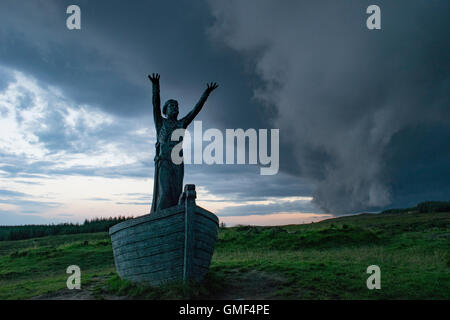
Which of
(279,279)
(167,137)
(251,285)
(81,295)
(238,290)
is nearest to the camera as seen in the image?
(238,290)

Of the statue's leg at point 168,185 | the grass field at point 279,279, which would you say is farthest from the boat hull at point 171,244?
the statue's leg at point 168,185

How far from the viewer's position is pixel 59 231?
58344 mm

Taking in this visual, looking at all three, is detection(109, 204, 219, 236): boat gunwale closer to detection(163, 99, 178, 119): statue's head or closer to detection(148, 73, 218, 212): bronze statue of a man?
detection(148, 73, 218, 212): bronze statue of a man

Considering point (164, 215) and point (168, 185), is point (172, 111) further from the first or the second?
point (164, 215)

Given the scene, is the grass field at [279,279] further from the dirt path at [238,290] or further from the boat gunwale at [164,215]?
the boat gunwale at [164,215]

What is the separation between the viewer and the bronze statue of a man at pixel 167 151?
36.2ft

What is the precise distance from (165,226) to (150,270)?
1.53m

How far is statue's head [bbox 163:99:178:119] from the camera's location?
11.7 meters

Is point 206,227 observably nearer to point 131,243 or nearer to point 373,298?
point 131,243

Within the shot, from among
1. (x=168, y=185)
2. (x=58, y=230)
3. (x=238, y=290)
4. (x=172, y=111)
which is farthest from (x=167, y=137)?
(x=58, y=230)

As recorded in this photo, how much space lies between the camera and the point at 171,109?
1173 centimetres

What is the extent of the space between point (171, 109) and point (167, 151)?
157 centimetres

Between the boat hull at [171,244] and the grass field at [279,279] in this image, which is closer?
the boat hull at [171,244]
